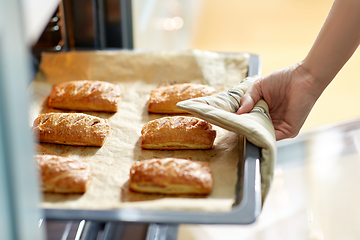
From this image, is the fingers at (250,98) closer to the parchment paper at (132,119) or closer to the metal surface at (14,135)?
the parchment paper at (132,119)

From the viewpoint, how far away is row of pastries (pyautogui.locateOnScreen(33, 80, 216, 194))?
0.94m

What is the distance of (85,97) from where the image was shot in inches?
53.3

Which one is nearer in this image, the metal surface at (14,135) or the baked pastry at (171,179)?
the metal surface at (14,135)

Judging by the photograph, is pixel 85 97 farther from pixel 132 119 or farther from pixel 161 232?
pixel 161 232

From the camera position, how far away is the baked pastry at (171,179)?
3.06 ft

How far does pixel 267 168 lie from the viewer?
0.93m

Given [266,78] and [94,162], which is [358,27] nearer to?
[266,78]

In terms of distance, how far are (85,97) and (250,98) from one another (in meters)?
0.62

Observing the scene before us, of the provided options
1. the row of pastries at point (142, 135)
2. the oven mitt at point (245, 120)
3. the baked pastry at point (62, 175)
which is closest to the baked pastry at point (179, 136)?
the row of pastries at point (142, 135)

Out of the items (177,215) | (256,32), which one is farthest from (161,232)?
(256,32)

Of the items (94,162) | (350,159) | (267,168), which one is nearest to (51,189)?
(94,162)

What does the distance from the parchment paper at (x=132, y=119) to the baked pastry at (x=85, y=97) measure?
1.3 inches

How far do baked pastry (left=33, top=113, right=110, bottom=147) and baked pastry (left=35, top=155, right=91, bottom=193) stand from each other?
0.52 ft

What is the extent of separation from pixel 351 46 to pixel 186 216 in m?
0.74
